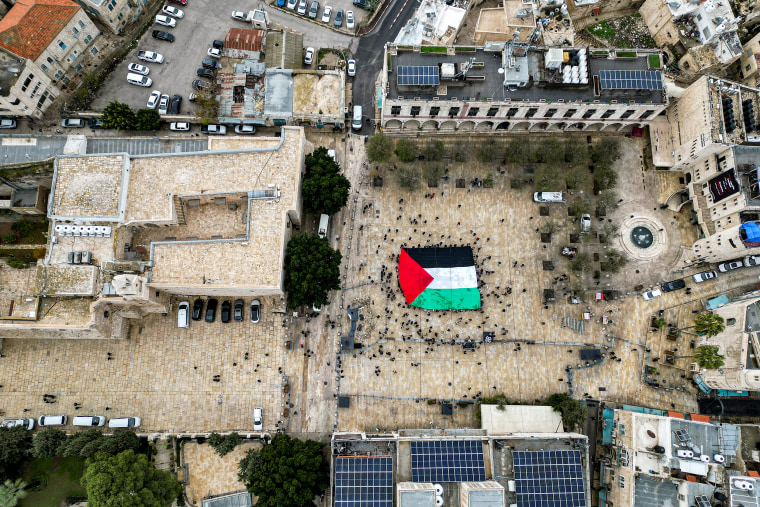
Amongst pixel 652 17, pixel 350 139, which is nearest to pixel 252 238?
pixel 350 139

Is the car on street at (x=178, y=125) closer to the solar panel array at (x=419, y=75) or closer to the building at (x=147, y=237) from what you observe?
the building at (x=147, y=237)

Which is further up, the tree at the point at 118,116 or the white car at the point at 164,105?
the white car at the point at 164,105

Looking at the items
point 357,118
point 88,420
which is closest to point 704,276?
Result: point 357,118

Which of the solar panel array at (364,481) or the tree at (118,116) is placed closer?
the solar panel array at (364,481)

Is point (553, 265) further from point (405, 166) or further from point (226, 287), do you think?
point (226, 287)

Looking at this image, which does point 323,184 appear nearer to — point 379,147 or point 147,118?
point 379,147

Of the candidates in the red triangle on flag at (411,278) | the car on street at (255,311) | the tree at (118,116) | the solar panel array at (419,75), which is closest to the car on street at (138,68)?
the tree at (118,116)

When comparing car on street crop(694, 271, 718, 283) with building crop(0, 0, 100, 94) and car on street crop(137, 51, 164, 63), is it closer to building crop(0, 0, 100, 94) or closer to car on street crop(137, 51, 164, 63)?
car on street crop(137, 51, 164, 63)
